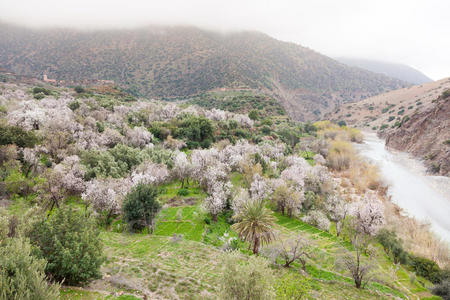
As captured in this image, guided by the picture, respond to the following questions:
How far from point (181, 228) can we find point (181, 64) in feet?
466

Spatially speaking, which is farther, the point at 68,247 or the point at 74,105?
→ the point at 74,105

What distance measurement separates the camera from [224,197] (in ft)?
105

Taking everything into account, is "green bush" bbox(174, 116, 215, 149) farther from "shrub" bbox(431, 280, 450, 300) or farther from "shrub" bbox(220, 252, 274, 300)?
"shrub" bbox(431, 280, 450, 300)

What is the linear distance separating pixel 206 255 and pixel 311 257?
41.5 feet

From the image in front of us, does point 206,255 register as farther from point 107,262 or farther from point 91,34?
point 91,34

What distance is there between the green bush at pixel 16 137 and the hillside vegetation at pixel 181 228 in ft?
0.58

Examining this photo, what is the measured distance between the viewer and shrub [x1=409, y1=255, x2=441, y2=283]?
86.2ft

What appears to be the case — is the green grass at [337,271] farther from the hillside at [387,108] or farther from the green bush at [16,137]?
the hillside at [387,108]

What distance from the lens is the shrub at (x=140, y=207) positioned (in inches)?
999

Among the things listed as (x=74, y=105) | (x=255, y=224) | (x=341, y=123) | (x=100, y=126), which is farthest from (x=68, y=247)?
(x=341, y=123)

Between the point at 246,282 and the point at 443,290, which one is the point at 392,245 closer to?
the point at 443,290

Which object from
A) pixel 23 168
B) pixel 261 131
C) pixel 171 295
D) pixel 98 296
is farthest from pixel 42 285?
pixel 261 131

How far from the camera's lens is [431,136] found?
59.7 m

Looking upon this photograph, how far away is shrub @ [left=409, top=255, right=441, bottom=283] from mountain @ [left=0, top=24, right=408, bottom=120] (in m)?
118
